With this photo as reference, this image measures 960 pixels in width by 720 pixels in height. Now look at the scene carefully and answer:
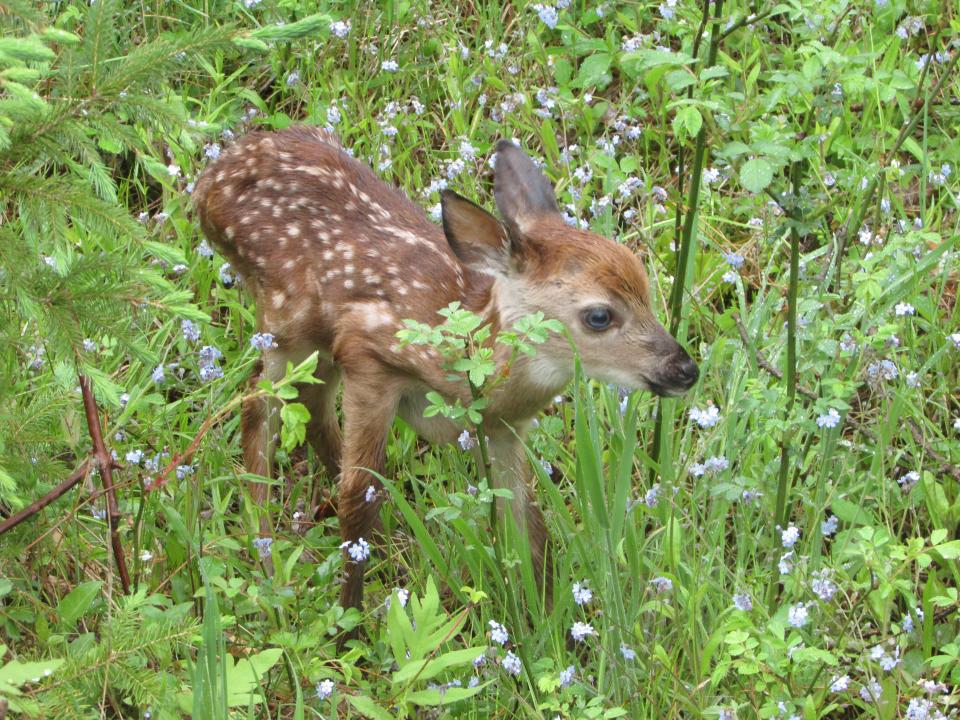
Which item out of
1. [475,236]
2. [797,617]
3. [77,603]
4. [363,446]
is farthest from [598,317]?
[77,603]

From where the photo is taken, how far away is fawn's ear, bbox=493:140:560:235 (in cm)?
484

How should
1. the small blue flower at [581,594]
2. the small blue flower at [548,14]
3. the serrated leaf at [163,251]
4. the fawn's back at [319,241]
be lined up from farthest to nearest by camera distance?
1. the small blue flower at [548,14]
2. the fawn's back at [319,241]
3. the small blue flower at [581,594]
4. the serrated leaf at [163,251]

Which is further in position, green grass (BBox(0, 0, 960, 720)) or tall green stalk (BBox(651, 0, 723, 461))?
tall green stalk (BBox(651, 0, 723, 461))

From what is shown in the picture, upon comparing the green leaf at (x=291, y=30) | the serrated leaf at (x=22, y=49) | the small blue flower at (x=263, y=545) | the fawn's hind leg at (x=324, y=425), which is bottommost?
the fawn's hind leg at (x=324, y=425)

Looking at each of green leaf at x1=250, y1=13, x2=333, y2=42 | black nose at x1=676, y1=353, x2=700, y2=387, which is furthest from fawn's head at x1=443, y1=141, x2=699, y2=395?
green leaf at x1=250, y1=13, x2=333, y2=42

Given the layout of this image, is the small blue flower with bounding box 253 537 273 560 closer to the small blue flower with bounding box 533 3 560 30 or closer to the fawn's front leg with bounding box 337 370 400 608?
the fawn's front leg with bounding box 337 370 400 608

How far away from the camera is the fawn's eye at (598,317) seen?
446 centimetres

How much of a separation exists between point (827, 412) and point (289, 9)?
12.3 feet

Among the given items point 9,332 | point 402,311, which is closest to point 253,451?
point 402,311

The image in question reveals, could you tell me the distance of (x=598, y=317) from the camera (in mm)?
4469

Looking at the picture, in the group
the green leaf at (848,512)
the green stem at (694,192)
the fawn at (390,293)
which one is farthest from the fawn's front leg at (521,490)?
the green leaf at (848,512)

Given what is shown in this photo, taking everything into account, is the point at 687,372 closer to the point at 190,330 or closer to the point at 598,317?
the point at 598,317

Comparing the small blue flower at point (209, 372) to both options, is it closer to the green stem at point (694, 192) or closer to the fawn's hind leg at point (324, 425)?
the fawn's hind leg at point (324, 425)

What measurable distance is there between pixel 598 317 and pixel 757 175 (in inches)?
40.5
